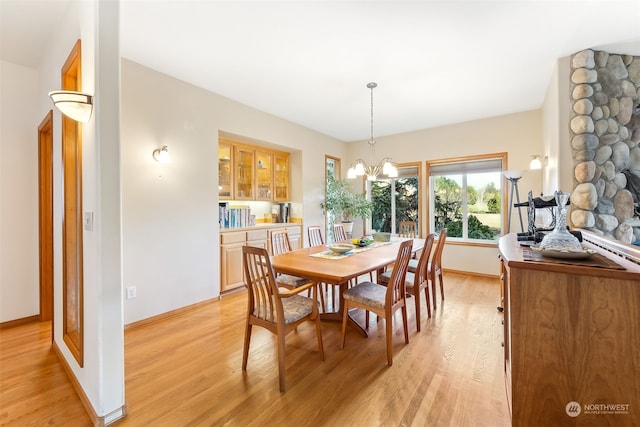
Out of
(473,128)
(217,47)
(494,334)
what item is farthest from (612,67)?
(217,47)

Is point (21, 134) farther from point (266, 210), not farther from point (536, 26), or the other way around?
point (536, 26)

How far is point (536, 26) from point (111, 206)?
11.1 feet

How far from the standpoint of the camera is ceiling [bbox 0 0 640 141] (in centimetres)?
204

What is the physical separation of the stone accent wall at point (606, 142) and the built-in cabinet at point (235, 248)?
145 inches

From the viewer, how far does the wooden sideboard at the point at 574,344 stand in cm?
111

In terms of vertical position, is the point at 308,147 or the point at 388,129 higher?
the point at 388,129

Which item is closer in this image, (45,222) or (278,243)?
(45,222)

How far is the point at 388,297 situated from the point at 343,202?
351 cm

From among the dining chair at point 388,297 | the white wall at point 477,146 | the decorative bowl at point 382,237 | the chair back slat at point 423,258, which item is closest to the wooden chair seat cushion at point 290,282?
the dining chair at point 388,297

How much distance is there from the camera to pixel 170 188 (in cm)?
306

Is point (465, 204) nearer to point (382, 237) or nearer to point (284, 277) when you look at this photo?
point (382, 237)

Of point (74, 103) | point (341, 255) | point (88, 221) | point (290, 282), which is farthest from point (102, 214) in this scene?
point (341, 255)

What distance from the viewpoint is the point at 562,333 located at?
1.19 meters

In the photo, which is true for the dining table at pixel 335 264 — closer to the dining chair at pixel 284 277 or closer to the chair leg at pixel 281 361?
the dining chair at pixel 284 277
